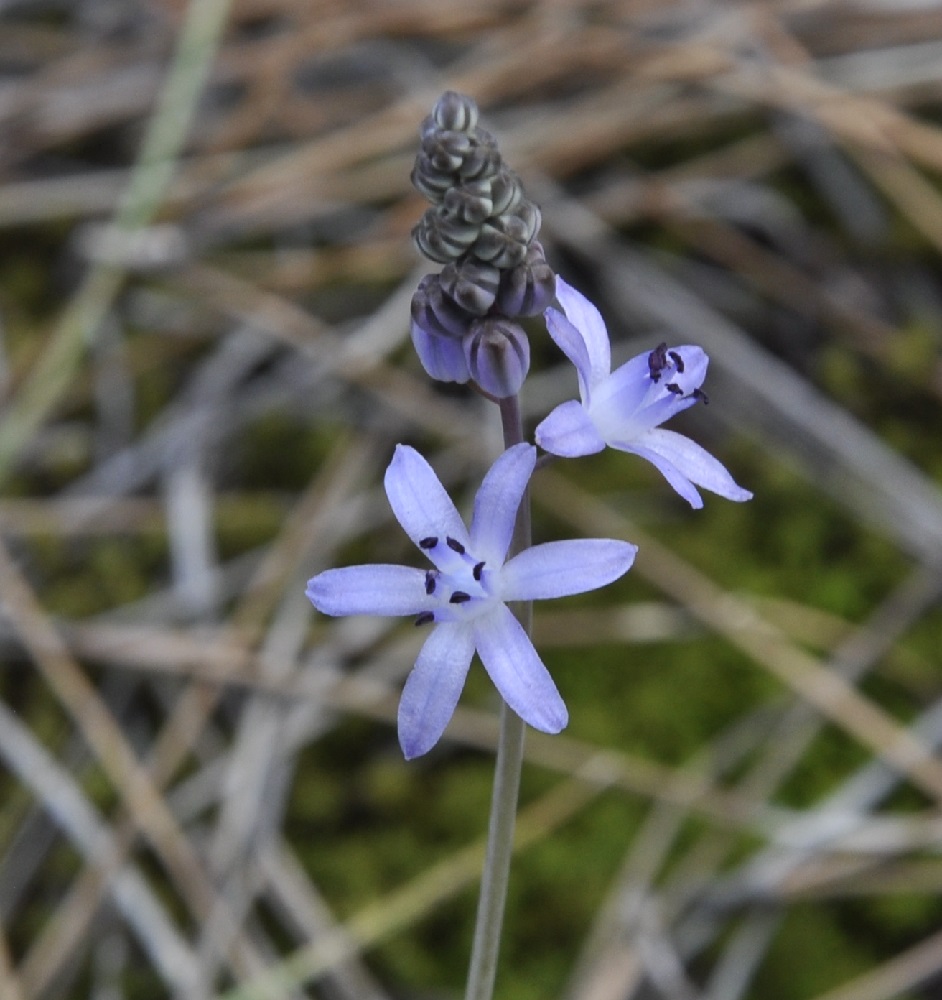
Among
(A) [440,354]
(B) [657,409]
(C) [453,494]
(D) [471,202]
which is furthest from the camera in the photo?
(C) [453,494]

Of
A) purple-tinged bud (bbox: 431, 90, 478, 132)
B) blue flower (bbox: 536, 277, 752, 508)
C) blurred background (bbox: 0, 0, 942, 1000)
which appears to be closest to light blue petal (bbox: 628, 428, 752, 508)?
blue flower (bbox: 536, 277, 752, 508)

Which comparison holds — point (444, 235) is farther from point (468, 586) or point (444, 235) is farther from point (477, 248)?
point (468, 586)

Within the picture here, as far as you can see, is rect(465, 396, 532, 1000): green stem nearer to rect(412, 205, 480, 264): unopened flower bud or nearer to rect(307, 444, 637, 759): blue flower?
rect(307, 444, 637, 759): blue flower

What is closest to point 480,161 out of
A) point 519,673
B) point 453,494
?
point 519,673

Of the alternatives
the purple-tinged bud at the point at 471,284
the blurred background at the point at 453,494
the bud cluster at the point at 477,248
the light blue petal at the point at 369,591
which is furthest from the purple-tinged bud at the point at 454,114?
the blurred background at the point at 453,494

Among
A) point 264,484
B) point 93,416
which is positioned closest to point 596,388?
point 264,484

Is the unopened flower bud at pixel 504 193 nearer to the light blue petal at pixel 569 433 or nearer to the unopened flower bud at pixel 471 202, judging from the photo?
the unopened flower bud at pixel 471 202
